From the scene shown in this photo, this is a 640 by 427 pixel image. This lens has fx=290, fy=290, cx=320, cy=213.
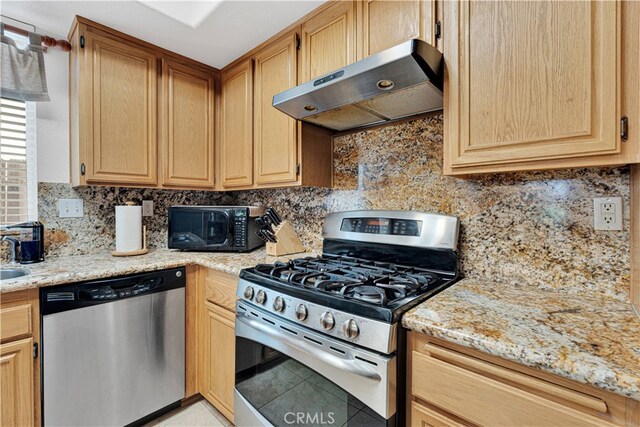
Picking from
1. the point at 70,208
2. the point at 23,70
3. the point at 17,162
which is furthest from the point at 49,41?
the point at 70,208

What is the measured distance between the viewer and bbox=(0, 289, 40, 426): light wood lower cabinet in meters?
1.19

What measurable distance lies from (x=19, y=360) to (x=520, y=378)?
6.03 feet

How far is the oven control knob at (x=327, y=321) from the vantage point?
3.17 feet

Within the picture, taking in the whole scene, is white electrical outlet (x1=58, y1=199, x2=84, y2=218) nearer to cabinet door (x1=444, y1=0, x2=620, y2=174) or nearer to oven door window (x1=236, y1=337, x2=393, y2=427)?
oven door window (x1=236, y1=337, x2=393, y2=427)

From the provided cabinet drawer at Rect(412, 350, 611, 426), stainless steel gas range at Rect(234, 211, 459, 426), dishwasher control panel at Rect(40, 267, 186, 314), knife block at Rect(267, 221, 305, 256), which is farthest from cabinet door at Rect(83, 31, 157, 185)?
cabinet drawer at Rect(412, 350, 611, 426)

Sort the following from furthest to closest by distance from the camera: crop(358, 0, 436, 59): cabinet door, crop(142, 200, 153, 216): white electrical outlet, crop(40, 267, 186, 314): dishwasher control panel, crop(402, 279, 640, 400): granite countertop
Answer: crop(142, 200, 153, 216): white electrical outlet, crop(40, 267, 186, 314): dishwasher control panel, crop(358, 0, 436, 59): cabinet door, crop(402, 279, 640, 400): granite countertop

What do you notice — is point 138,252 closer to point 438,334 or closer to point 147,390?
point 147,390

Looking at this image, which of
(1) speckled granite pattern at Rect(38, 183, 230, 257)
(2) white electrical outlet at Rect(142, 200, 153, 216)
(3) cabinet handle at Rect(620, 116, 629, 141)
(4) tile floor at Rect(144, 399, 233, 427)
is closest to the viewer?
(3) cabinet handle at Rect(620, 116, 629, 141)

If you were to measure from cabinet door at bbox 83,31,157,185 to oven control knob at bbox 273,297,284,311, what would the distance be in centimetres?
135

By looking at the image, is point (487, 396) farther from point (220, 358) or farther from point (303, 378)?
point (220, 358)

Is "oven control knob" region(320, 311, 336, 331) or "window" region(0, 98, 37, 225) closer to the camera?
"oven control knob" region(320, 311, 336, 331)

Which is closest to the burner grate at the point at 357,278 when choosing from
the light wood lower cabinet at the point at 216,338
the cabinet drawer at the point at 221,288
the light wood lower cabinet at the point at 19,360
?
the cabinet drawer at the point at 221,288

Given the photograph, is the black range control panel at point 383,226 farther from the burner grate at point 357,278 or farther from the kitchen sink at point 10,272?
the kitchen sink at point 10,272

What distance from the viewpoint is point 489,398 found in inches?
Result: 29.0
